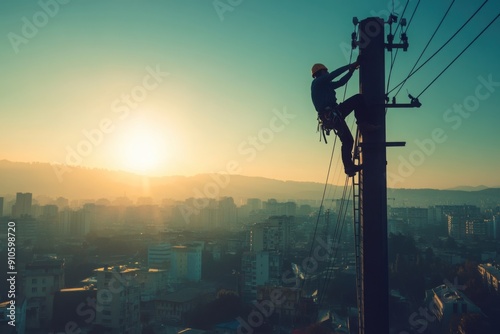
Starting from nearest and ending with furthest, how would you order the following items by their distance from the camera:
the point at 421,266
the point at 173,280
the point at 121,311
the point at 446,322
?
the point at 121,311 → the point at 446,322 → the point at 421,266 → the point at 173,280

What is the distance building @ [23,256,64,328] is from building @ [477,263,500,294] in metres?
20.7

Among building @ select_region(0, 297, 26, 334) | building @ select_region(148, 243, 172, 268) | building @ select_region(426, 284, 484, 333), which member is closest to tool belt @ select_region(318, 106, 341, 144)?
building @ select_region(0, 297, 26, 334)

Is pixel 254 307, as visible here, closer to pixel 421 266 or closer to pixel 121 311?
pixel 121 311

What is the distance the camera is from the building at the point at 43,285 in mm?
17203

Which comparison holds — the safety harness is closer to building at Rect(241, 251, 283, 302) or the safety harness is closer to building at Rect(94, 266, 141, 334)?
building at Rect(94, 266, 141, 334)

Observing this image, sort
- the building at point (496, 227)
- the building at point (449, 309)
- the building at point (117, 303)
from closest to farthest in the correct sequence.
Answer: the building at point (117, 303) → the building at point (449, 309) → the building at point (496, 227)

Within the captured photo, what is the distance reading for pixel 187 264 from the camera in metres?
28.6

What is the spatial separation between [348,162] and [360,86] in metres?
0.46

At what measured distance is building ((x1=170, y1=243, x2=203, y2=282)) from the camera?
28.6 meters

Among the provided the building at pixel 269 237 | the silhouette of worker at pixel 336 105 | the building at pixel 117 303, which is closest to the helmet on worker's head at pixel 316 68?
the silhouette of worker at pixel 336 105

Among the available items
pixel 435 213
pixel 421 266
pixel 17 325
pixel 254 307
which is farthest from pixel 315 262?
pixel 435 213

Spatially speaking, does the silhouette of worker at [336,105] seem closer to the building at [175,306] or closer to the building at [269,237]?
the building at [175,306]

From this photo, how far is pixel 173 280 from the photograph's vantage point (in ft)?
90.9

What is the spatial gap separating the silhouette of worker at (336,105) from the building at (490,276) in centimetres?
2092
